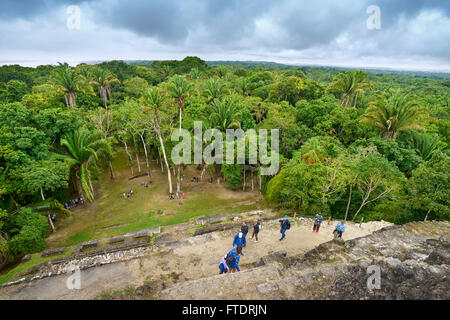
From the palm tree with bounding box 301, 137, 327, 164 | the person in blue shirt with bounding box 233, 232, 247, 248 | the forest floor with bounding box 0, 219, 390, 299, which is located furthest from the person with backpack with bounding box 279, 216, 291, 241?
the palm tree with bounding box 301, 137, 327, 164

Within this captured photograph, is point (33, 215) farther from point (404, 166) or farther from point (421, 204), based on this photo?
point (404, 166)

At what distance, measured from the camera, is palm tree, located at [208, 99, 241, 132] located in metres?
24.0

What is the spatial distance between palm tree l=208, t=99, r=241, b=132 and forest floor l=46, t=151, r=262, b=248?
251 inches

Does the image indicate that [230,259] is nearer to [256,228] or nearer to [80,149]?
[256,228]

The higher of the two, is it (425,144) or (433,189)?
(425,144)

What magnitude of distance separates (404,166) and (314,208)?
34.7 ft

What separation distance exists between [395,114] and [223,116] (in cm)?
1586

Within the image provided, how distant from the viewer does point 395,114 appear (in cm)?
2050

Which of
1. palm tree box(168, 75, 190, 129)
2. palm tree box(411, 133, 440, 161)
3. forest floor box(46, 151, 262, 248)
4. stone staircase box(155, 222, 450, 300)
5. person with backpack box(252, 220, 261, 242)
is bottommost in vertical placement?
forest floor box(46, 151, 262, 248)

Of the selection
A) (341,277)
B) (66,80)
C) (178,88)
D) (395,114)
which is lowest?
(341,277)

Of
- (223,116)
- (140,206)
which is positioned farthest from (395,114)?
(140,206)

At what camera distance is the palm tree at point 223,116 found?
24000 mm

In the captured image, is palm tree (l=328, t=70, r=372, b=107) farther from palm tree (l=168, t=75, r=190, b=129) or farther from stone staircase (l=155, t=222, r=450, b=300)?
stone staircase (l=155, t=222, r=450, b=300)
